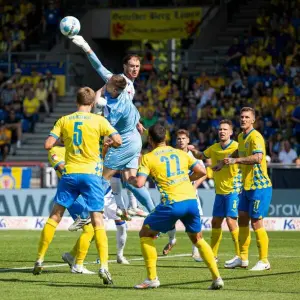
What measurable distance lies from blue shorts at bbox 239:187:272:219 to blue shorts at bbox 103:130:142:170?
5.88 ft

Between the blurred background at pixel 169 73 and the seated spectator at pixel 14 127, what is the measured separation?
0.04 m

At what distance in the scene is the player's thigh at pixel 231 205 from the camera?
50.5 ft

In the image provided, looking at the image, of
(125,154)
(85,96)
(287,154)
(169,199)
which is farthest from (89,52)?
(287,154)

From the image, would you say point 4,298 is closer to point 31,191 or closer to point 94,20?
point 31,191

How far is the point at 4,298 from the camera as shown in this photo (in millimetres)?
11023

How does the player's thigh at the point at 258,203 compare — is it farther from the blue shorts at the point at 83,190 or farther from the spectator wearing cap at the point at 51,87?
the spectator wearing cap at the point at 51,87

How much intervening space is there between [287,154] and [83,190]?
1544 centimetres

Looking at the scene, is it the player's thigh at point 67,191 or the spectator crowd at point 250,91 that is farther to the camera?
the spectator crowd at point 250,91

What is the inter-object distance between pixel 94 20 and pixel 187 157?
2690cm

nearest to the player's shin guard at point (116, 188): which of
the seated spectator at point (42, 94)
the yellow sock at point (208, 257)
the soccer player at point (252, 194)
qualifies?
the soccer player at point (252, 194)

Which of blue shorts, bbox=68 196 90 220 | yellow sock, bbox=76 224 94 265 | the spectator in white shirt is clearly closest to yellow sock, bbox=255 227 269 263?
blue shorts, bbox=68 196 90 220


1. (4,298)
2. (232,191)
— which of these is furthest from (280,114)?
(4,298)

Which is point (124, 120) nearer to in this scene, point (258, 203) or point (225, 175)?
point (225, 175)

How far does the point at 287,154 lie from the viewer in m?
27.3
